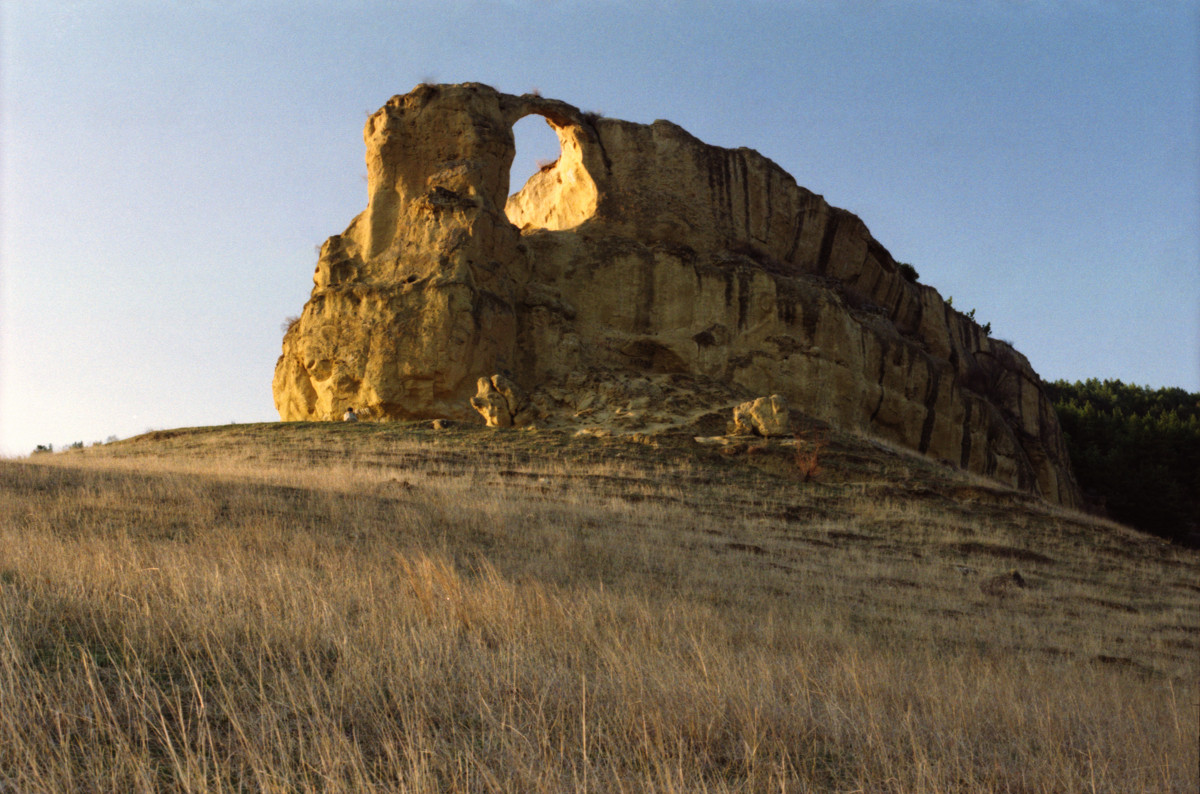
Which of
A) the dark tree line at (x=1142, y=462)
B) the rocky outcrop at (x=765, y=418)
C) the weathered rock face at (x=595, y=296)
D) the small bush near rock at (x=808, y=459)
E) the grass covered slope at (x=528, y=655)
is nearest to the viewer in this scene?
the grass covered slope at (x=528, y=655)

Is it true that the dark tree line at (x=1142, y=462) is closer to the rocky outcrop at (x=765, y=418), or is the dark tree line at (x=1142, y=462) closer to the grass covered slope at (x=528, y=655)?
the rocky outcrop at (x=765, y=418)

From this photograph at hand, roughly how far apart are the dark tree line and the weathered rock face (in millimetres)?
7268

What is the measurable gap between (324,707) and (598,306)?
25699 mm

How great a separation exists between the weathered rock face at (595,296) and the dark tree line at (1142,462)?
23.8 ft

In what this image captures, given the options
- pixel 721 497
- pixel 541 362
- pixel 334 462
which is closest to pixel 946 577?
pixel 721 497

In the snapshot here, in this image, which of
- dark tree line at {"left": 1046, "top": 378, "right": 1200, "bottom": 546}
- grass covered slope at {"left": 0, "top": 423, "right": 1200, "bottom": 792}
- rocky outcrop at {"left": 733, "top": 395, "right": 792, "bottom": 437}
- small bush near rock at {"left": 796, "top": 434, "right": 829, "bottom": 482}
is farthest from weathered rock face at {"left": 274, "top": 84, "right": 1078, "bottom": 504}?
grass covered slope at {"left": 0, "top": 423, "right": 1200, "bottom": 792}

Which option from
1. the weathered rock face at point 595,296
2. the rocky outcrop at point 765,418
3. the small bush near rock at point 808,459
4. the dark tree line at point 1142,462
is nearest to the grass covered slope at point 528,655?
the small bush near rock at point 808,459

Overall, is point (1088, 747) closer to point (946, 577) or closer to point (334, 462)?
point (946, 577)

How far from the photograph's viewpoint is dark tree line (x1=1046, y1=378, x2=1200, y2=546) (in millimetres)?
36094

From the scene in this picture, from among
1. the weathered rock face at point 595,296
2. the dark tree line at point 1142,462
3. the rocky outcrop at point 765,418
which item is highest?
the weathered rock face at point 595,296

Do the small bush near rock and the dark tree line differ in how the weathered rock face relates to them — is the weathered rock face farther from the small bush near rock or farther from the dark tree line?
the dark tree line

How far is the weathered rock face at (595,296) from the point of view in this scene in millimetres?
25703

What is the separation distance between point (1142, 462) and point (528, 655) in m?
43.9

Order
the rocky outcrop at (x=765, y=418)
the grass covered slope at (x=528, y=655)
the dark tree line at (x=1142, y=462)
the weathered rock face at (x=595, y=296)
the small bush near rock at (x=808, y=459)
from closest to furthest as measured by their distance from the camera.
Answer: the grass covered slope at (x=528, y=655) → the small bush near rock at (x=808, y=459) → the rocky outcrop at (x=765, y=418) → the weathered rock face at (x=595, y=296) → the dark tree line at (x=1142, y=462)
